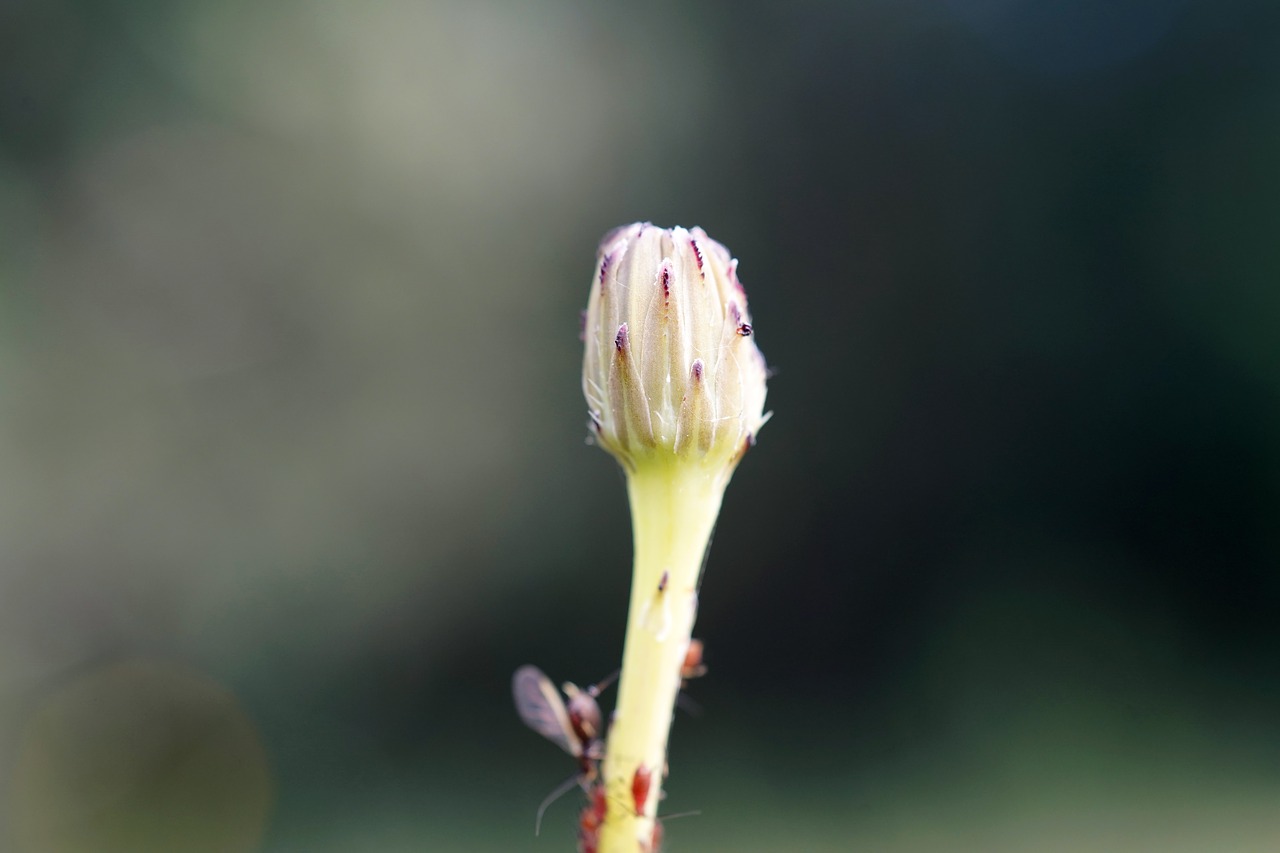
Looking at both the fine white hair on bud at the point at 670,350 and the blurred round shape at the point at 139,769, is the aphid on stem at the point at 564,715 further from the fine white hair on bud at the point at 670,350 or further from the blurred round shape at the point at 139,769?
the blurred round shape at the point at 139,769

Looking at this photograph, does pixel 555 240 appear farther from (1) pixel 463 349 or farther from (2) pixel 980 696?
(2) pixel 980 696

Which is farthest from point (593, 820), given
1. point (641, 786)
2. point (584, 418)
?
point (584, 418)

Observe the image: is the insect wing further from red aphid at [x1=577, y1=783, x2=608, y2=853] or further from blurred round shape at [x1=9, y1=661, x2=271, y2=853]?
blurred round shape at [x1=9, y1=661, x2=271, y2=853]

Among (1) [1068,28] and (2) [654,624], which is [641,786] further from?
(1) [1068,28]

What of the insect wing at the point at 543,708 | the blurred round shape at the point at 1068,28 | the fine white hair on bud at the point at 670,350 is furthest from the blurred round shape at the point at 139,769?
the blurred round shape at the point at 1068,28

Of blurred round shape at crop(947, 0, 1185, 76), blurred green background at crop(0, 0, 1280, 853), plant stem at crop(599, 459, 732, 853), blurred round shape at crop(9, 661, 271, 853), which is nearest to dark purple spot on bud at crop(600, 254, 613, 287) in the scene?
plant stem at crop(599, 459, 732, 853)
